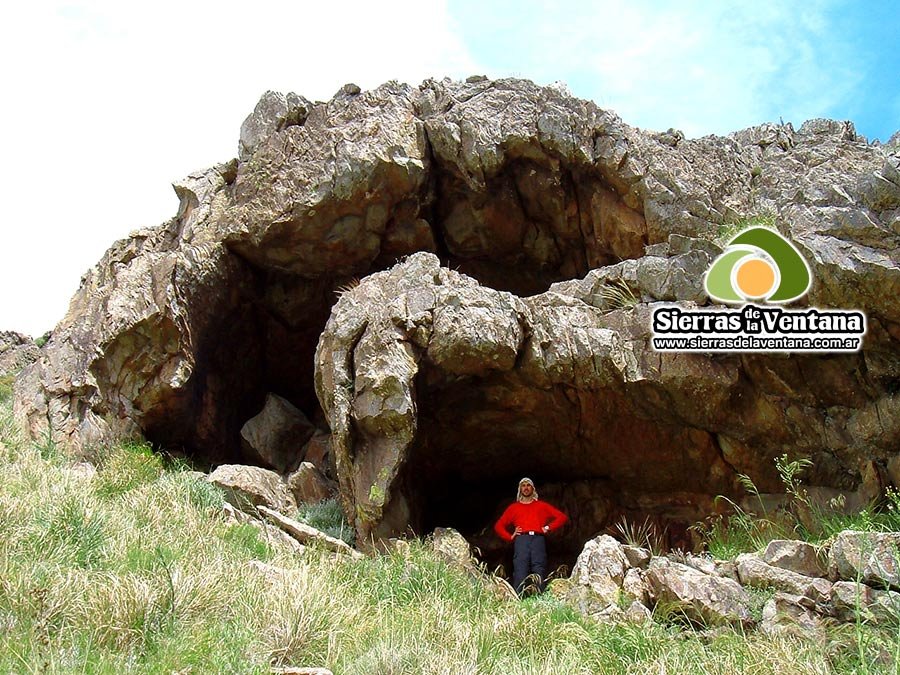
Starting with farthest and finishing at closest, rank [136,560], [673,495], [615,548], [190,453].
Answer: [190,453] < [673,495] < [615,548] < [136,560]

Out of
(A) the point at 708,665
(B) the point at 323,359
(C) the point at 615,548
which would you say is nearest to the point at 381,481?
(B) the point at 323,359

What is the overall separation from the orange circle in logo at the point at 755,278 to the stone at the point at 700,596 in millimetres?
3915

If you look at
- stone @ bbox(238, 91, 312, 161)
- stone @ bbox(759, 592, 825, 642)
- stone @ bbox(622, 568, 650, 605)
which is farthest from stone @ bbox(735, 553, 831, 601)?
stone @ bbox(238, 91, 312, 161)

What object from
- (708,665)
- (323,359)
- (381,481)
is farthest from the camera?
(323,359)

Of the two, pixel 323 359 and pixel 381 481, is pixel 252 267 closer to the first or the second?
pixel 323 359

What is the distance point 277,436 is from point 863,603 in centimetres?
931

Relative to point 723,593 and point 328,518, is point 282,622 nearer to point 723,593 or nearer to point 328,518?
point 723,593

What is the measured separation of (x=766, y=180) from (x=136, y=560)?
9.65 metres

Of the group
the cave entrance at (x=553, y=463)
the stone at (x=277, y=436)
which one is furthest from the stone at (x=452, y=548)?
the stone at (x=277, y=436)

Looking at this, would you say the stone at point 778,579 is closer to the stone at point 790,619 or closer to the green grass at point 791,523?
the stone at point 790,619

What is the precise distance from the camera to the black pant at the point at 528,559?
9539mm

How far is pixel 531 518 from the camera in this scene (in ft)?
32.5

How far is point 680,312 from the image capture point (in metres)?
10.2

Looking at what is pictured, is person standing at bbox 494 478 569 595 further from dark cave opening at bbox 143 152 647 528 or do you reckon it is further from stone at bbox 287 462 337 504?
stone at bbox 287 462 337 504
